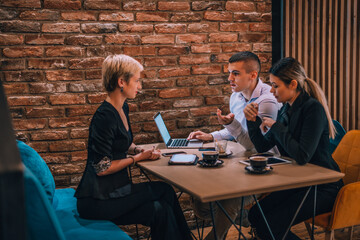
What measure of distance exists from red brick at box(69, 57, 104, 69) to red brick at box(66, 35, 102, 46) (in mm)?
124

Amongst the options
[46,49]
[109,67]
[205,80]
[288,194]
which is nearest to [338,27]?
[205,80]

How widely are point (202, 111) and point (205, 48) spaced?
0.55m

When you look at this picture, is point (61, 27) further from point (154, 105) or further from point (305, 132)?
point (305, 132)

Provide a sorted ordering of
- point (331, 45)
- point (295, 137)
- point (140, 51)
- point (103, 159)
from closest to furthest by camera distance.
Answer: point (103, 159), point (295, 137), point (140, 51), point (331, 45)

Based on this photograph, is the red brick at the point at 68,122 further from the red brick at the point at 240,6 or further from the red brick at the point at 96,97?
the red brick at the point at 240,6

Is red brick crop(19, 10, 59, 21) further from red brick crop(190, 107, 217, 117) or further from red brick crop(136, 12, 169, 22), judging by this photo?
red brick crop(190, 107, 217, 117)

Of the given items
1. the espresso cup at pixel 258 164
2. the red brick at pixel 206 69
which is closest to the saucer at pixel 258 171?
the espresso cup at pixel 258 164

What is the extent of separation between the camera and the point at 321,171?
5.81 feet

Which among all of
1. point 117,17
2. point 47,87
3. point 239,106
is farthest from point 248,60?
point 47,87

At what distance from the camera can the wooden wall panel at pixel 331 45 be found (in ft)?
10.7

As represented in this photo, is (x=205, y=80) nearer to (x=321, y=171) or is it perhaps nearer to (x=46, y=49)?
(x=46, y=49)

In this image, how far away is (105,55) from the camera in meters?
2.80

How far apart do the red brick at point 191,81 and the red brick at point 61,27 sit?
917 mm

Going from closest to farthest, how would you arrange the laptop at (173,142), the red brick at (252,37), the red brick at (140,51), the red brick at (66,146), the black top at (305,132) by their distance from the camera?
the black top at (305,132) < the laptop at (173,142) < the red brick at (66,146) < the red brick at (140,51) < the red brick at (252,37)
